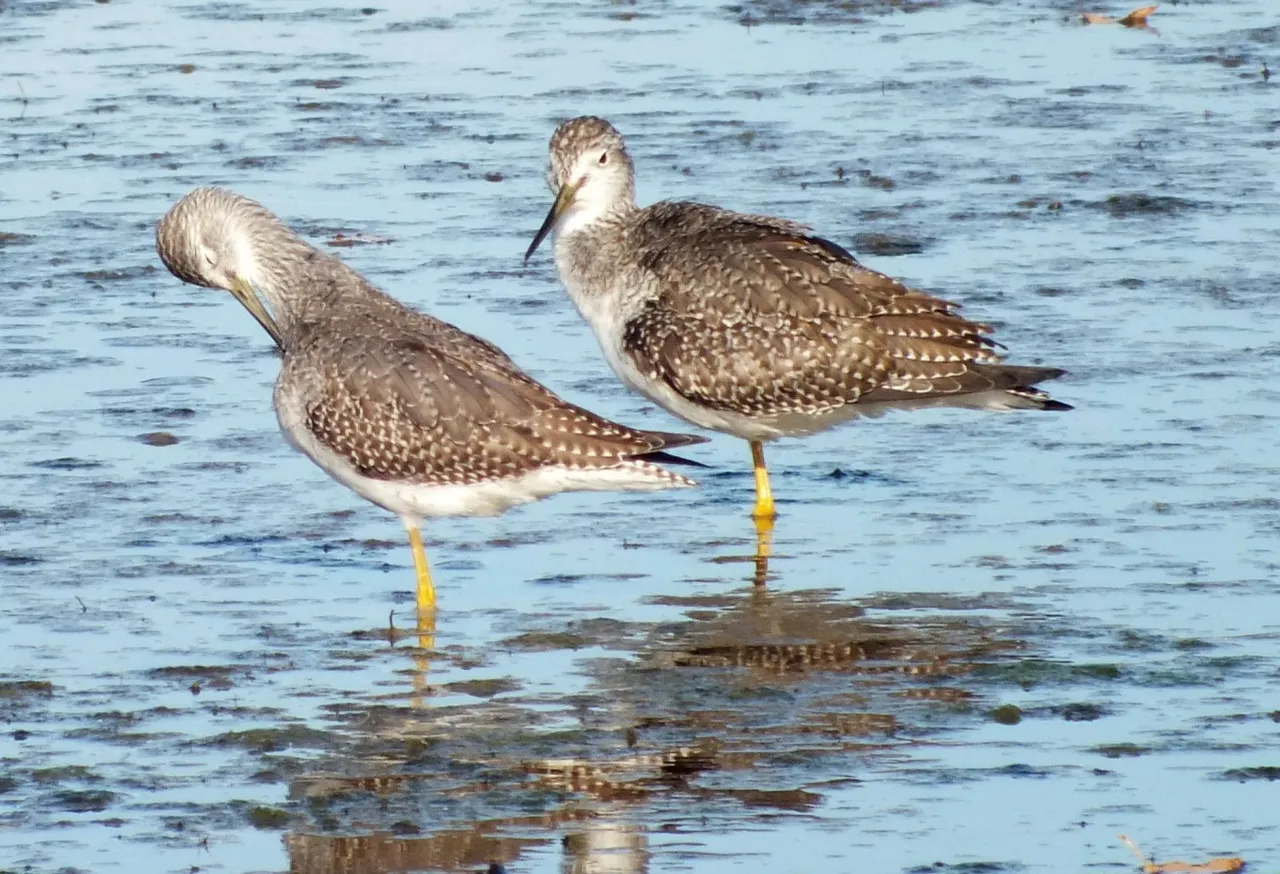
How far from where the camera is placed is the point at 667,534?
10.9m

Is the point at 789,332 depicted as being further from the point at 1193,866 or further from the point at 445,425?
the point at 1193,866

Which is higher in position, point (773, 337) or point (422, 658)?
point (773, 337)

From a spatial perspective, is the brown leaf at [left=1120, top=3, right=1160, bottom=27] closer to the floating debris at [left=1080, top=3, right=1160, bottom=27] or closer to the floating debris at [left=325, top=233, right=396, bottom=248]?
the floating debris at [left=1080, top=3, right=1160, bottom=27]

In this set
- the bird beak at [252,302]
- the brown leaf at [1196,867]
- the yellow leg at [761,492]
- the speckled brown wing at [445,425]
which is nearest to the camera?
the brown leaf at [1196,867]

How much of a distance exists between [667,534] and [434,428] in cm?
153

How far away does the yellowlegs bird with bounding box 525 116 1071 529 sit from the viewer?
11.0 metres

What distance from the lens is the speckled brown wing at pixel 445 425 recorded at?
9.78 metres

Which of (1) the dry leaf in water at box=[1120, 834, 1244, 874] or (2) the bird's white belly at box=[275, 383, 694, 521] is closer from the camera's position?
(1) the dry leaf in water at box=[1120, 834, 1244, 874]

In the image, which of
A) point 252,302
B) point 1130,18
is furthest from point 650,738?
point 1130,18

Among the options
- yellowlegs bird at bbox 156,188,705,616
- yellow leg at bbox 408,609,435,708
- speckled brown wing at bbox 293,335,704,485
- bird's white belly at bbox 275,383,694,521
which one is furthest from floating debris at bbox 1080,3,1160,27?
yellow leg at bbox 408,609,435,708

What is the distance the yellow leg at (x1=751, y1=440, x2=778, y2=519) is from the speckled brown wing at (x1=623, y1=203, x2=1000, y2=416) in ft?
0.83

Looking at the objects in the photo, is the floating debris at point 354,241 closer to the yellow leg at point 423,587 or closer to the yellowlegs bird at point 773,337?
the yellowlegs bird at point 773,337

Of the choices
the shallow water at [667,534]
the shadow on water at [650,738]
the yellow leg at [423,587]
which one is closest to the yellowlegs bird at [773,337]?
the shallow water at [667,534]

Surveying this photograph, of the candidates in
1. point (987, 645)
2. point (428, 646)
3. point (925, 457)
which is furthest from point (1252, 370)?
point (428, 646)
